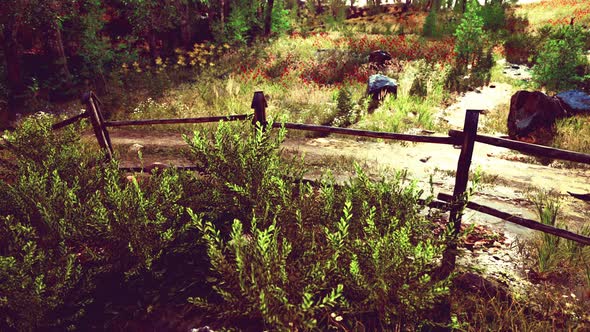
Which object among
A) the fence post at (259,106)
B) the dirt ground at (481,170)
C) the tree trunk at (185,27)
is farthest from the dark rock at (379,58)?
the fence post at (259,106)

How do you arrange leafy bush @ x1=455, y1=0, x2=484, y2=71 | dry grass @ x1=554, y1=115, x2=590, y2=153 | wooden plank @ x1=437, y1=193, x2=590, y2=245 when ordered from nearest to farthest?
wooden plank @ x1=437, y1=193, x2=590, y2=245 → dry grass @ x1=554, y1=115, x2=590, y2=153 → leafy bush @ x1=455, y1=0, x2=484, y2=71

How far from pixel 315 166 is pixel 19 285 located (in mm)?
4955

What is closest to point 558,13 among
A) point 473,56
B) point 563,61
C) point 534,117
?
point 473,56

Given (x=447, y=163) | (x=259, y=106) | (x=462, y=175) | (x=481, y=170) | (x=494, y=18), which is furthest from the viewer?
(x=494, y=18)

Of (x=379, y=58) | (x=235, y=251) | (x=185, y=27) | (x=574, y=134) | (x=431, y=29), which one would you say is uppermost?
(x=431, y=29)

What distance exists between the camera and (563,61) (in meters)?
10.6

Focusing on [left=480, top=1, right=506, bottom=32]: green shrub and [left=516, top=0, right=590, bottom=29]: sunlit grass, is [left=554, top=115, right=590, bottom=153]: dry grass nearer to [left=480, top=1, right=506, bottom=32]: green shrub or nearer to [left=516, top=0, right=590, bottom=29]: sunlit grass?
[left=480, top=1, right=506, bottom=32]: green shrub

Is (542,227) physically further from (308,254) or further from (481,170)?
(308,254)

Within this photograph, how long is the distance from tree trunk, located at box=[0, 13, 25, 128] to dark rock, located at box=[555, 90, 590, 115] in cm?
1642

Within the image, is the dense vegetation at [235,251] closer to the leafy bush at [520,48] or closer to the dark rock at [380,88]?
the dark rock at [380,88]

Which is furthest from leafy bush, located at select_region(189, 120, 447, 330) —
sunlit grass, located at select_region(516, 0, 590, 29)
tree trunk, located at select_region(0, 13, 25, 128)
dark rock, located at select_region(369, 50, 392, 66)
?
sunlit grass, located at select_region(516, 0, 590, 29)

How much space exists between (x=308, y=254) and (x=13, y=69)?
14.1 meters

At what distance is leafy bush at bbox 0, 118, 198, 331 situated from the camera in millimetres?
2488

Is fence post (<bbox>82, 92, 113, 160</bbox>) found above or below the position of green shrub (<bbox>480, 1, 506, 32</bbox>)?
below
